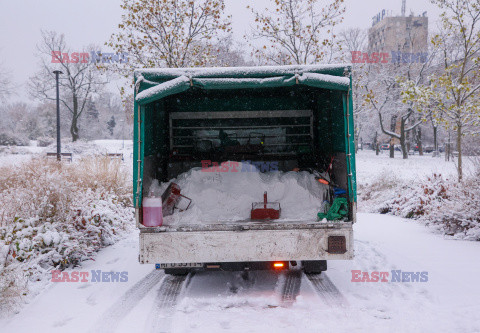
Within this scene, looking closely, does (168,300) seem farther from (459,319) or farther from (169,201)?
(459,319)

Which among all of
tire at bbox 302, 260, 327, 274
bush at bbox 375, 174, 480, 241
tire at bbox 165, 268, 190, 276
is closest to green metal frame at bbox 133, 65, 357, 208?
tire at bbox 302, 260, 327, 274

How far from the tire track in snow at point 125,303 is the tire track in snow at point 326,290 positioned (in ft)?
7.07

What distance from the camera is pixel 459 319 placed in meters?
3.66

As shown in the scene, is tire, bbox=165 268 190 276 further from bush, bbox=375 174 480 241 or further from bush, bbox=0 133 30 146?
bush, bbox=0 133 30 146

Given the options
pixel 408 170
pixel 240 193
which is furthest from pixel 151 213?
pixel 408 170

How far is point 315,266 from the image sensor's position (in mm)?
4902

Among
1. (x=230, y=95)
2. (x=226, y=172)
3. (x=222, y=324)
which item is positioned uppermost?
(x=230, y=95)

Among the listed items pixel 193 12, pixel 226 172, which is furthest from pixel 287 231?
pixel 193 12

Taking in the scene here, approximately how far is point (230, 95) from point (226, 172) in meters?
1.35

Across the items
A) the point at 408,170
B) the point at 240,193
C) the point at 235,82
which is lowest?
the point at 240,193

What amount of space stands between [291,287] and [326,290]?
442 mm

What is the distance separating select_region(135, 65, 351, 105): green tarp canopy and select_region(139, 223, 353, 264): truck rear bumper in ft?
5.19

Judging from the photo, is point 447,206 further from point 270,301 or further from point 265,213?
point 270,301

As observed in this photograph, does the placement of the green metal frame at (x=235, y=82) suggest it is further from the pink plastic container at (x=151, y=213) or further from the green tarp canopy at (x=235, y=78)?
the pink plastic container at (x=151, y=213)
